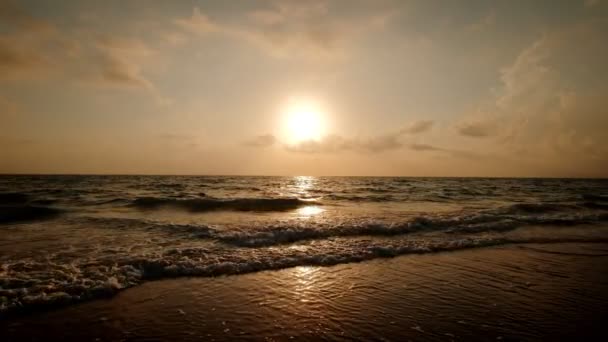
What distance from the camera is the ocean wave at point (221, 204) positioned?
897 inches

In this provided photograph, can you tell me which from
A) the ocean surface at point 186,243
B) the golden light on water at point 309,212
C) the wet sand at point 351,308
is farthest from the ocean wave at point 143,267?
the golden light on water at point 309,212

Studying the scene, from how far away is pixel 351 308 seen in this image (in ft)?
19.2

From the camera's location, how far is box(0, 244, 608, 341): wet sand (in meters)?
4.95

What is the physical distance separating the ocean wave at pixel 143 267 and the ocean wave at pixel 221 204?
12842mm

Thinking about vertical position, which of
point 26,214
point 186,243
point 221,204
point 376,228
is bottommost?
point 26,214

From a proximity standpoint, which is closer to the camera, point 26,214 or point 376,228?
point 376,228

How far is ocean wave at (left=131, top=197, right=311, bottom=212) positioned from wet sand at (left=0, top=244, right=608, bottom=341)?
15.3m

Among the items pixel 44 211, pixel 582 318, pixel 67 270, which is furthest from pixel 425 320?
pixel 44 211

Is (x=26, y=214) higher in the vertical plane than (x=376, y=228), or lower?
lower

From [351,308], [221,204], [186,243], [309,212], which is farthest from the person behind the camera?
[221,204]

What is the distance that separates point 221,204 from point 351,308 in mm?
20067

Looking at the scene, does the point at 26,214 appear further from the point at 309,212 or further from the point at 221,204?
the point at 309,212

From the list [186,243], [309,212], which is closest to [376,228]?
[309,212]

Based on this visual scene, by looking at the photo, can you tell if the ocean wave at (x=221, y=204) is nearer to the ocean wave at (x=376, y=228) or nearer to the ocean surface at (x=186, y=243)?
the ocean surface at (x=186, y=243)
